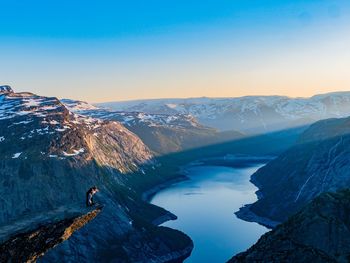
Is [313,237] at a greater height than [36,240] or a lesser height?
lesser

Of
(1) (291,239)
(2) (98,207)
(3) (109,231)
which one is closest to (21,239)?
(2) (98,207)

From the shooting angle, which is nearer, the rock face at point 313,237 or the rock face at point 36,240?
the rock face at point 36,240

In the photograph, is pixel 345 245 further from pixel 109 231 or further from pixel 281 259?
pixel 109 231

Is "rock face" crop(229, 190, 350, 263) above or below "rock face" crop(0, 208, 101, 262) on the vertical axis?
below

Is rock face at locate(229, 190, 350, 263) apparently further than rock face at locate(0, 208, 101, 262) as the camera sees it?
Yes

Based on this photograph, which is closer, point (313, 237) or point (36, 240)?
point (36, 240)
